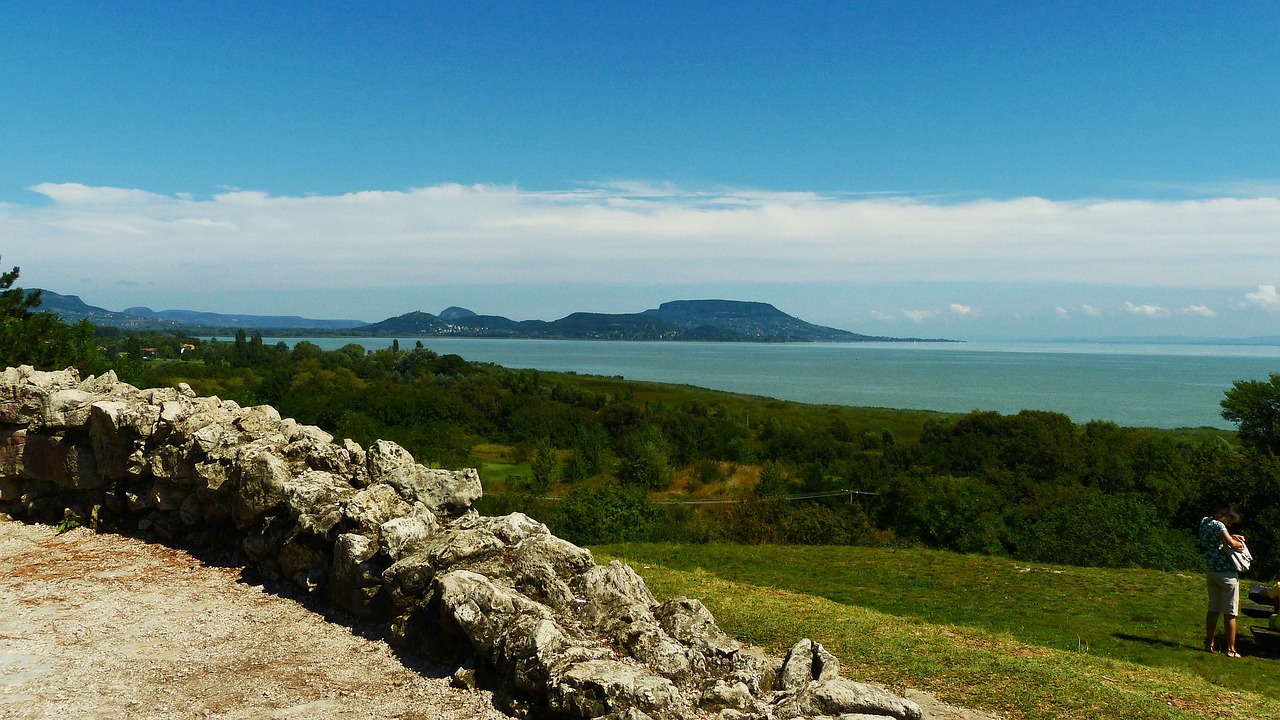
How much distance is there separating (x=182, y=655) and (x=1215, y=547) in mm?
13279

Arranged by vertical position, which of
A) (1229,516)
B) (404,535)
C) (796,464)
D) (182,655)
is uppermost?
(1229,516)

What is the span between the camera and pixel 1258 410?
4825 cm

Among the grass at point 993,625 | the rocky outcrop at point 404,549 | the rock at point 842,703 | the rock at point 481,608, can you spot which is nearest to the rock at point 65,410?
the rocky outcrop at point 404,549

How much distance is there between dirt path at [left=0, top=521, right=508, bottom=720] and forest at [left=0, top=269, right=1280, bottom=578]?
13700mm

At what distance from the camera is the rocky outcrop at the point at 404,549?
634cm

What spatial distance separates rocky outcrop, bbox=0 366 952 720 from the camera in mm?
6344

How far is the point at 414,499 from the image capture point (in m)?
9.60

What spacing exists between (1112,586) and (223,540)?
16996mm

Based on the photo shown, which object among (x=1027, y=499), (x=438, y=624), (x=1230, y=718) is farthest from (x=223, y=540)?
(x=1027, y=499)

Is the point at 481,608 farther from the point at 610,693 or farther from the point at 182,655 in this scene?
the point at 182,655

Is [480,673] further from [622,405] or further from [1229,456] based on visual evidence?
[622,405]

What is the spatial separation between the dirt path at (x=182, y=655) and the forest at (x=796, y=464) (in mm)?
Answer: 13700

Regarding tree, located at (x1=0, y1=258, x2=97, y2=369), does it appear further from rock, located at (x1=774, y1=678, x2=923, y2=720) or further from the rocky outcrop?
rock, located at (x1=774, y1=678, x2=923, y2=720)

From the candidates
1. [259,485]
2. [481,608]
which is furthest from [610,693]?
[259,485]
